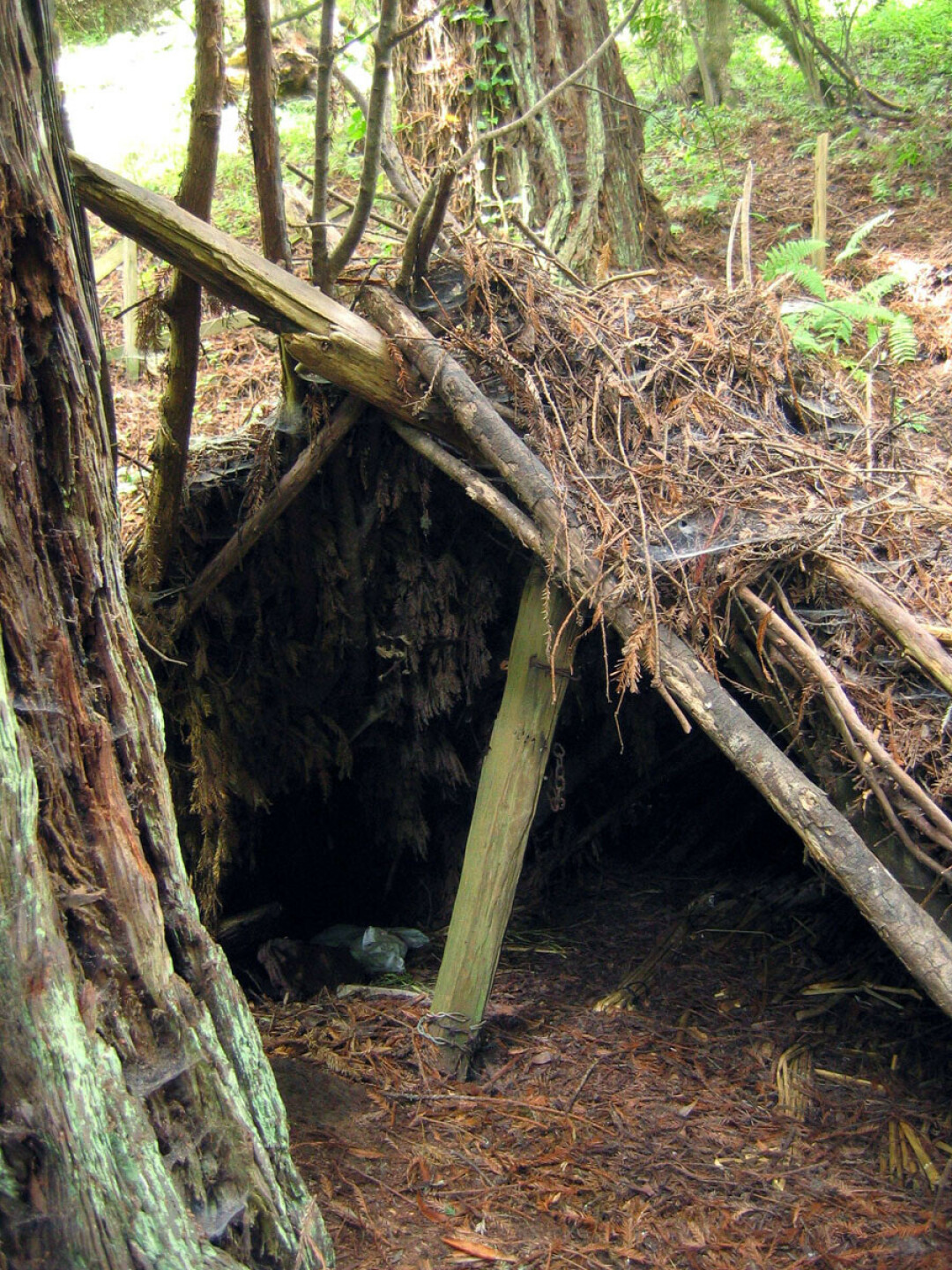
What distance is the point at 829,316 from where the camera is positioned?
209 inches

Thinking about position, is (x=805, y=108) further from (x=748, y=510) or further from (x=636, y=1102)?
(x=636, y=1102)

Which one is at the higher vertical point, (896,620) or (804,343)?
(804,343)

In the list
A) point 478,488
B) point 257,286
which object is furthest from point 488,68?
point 478,488

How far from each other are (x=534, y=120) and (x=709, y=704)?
173 inches

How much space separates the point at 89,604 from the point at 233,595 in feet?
6.92

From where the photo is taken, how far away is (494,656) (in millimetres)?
4957

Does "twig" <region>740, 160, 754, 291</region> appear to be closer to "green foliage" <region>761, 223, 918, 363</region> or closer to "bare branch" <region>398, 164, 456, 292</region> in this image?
"green foliage" <region>761, 223, 918, 363</region>

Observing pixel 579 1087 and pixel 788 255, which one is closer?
pixel 579 1087

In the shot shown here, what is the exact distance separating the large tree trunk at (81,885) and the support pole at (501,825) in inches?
58.0

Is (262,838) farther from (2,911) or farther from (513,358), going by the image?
(2,911)

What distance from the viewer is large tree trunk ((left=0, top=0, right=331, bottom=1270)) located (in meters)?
1.93

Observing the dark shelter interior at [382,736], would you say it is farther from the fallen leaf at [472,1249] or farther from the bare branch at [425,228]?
the fallen leaf at [472,1249]

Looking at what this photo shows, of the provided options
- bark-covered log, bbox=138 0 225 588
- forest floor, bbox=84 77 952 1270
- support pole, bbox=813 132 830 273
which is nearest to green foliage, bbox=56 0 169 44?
forest floor, bbox=84 77 952 1270

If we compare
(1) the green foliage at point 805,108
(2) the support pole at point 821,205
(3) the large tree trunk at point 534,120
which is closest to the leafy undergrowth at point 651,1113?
(3) the large tree trunk at point 534,120
